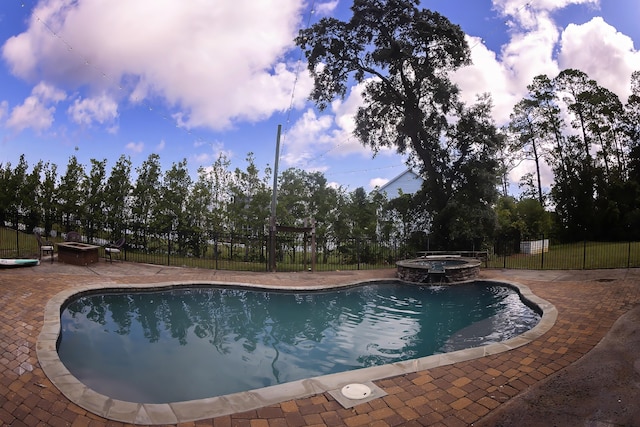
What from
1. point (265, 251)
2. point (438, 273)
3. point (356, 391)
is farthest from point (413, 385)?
point (265, 251)

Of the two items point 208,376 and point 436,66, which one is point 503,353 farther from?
point 436,66

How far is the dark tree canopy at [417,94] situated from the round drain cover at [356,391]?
556 inches

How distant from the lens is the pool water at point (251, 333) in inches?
186

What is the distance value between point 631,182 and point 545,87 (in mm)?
8804

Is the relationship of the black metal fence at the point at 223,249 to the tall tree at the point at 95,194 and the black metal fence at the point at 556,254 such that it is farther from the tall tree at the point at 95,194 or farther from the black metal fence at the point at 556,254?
the black metal fence at the point at 556,254

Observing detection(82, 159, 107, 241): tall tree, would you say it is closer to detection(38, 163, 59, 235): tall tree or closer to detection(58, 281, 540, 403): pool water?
detection(38, 163, 59, 235): tall tree

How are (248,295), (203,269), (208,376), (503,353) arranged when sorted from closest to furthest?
(503,353) → (208,376) → (248,295) → (203,269)

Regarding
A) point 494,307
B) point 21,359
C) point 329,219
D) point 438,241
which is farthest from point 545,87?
point 21,359

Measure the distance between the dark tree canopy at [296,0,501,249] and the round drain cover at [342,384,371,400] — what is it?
14112 mm

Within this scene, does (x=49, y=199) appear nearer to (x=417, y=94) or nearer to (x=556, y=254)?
(x=417, y=94)

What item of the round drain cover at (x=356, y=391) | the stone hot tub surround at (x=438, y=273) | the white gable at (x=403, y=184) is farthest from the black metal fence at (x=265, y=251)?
the white gable at (x=403, y=184)

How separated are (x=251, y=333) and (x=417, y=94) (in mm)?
16404

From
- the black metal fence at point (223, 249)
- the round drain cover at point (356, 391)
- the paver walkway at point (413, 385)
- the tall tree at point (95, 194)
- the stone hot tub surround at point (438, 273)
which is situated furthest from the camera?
the tall tree at point (95, 194)

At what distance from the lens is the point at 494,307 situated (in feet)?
26.6
